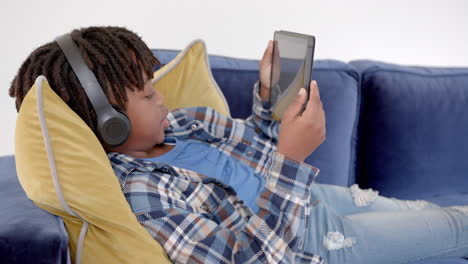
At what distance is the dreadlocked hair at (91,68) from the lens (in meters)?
0.77

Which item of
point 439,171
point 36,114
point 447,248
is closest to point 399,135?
point 439,171

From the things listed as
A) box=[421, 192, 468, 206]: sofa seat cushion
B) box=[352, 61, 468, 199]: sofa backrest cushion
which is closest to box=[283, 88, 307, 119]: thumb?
box=[352, 61, 468, 199]: sofa backrest cushion

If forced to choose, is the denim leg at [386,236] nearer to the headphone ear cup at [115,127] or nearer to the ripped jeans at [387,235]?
the ripped jeans at [387,235]

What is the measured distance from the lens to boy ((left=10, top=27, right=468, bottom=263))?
77 cm

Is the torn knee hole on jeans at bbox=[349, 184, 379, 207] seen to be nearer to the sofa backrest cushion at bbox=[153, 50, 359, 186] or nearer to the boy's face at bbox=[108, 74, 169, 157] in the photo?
the sofa backrest cushion at bbox=[153, 50, 359, 186]

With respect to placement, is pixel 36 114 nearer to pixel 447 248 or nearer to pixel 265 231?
pixel 265 231

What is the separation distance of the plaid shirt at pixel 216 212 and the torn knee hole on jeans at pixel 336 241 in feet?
0.20

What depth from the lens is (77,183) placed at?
0.70 meters

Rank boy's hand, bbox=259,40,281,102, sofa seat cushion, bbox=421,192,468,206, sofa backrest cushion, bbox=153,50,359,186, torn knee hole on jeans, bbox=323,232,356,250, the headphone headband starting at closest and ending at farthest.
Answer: the headphone headband, torn knee hole on jeans, bbox=323,232,356,250, boy's hand, bbox=259,40,281,102, sofa backrest cushion, bbox=153,50,359,186, sofa seat cushion, bbox=421,192,468,206

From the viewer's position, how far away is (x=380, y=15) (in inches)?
69.0

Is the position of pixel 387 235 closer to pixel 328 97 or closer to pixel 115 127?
pixel 328 97

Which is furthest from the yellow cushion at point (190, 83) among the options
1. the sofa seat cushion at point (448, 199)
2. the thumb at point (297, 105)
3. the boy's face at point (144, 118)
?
the sofa seat cushion at point (448, 199)

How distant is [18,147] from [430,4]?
167 centimetres

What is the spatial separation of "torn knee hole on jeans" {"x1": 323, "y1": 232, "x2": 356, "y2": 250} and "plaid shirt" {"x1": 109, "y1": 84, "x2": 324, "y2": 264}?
6 cm
